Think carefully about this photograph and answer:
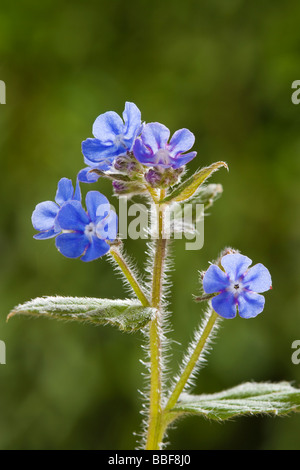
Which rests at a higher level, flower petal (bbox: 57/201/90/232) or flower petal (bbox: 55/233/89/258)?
flower petal (bbox: 57/201/90/232)

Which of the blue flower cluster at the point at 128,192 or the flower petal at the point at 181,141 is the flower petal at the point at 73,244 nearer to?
the blue flower cluster at the point at 128,192

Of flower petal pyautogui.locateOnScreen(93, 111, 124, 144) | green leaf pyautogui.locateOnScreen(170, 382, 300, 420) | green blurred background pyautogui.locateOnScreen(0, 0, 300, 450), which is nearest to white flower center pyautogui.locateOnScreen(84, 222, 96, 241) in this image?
flower petal pyautogui.locateOnScreen(93, 111, 124, 144)

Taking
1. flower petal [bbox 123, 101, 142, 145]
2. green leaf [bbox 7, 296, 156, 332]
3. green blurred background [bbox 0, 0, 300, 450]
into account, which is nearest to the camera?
green leaf [bbox 7, 296, 156, 332]

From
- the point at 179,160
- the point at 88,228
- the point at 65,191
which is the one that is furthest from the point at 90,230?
the point at 179,160

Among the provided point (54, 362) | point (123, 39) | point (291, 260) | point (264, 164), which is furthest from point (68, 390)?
point (123, 39)

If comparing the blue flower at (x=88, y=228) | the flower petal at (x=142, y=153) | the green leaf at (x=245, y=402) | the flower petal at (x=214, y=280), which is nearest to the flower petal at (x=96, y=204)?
the blue flower at (x=88, y=228)

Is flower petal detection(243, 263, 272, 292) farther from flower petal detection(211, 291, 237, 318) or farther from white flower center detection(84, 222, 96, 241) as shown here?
white flower center detection(84, 222, 96, 241)
